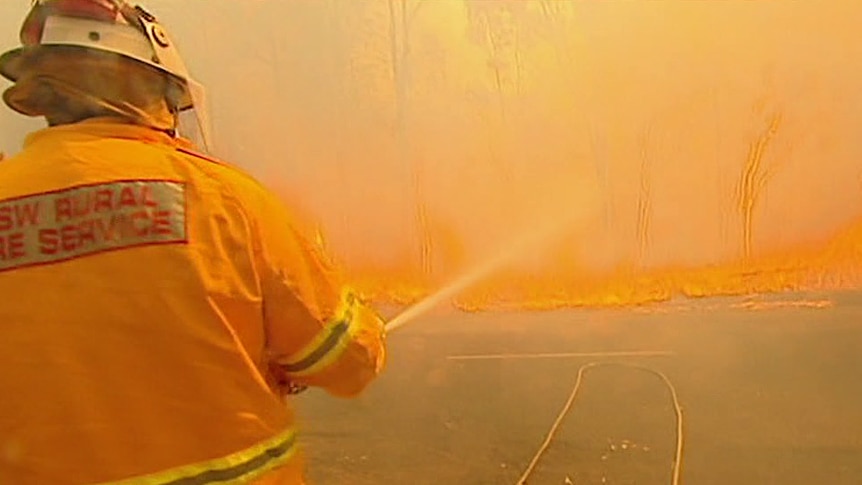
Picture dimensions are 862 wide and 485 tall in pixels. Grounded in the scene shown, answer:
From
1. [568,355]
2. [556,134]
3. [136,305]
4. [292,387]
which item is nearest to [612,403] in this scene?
[568,355]

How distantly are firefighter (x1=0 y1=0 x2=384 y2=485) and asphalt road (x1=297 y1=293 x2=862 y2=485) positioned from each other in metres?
0.63

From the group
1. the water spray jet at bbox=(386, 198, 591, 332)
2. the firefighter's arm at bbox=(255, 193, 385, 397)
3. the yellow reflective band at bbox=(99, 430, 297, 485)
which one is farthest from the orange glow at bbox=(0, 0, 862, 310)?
the yellow reflective band at bbox=(99, 430, 297, 485)

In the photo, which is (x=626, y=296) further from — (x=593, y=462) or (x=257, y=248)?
(x=257, y=248)

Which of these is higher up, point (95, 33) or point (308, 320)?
point (95, 33)

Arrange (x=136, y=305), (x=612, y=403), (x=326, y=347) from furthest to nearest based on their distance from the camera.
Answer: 1. (x=612, y=403)
2. (x=326, y=347)
3. (x=136, y=305)

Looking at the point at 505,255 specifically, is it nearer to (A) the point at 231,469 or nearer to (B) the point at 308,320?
(B) the point at 308,320

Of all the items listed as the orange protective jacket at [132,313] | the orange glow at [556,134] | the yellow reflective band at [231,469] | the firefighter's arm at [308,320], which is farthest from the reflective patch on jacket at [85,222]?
the orange glow at [556,134]

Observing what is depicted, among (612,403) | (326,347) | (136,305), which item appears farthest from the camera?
(612,403)

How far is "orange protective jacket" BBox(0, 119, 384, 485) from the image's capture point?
89cm

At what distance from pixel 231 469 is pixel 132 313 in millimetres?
189

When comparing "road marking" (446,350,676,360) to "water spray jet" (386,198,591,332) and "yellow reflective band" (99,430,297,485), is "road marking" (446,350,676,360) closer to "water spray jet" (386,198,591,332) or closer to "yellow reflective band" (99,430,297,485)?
"water spray jet" (386,198,591,332)

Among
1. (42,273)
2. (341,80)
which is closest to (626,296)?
(341,80)

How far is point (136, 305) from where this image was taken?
0.89 metres

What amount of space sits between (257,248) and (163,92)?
0.83 feet
